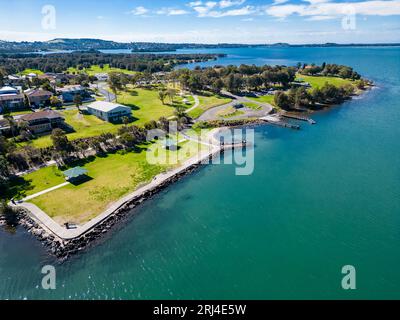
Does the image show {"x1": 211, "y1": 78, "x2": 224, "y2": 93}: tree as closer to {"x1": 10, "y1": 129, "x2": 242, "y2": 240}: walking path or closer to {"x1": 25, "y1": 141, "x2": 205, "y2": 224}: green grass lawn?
{"x1": 25, "y1": 141, "x2": 205, "y2": 224}: green grass lawn

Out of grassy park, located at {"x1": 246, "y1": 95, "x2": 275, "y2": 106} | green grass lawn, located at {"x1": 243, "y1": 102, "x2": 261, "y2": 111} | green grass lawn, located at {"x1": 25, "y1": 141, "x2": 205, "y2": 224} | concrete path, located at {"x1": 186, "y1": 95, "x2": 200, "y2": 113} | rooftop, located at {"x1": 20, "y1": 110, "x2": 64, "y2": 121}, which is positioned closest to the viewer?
green grass lawn, located at {"x1": 25, "y1": 141, "x2": 205, "y2": 224}

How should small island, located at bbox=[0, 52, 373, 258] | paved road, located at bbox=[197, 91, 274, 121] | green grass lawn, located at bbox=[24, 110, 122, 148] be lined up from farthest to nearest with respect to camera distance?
paved road, located at bbox=[197, 91, 274, 121] → green grass lawn, located at bbox=[24, 110, 122, 148] → small island, located at bbox=[0, 52, 373, 258]

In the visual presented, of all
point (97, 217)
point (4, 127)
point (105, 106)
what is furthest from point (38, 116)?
point (97, 217)

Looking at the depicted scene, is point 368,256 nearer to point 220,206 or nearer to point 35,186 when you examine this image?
point 220,206

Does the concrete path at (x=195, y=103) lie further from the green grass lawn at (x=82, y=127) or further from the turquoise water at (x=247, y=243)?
the turquoise water at (x=247, y=243)

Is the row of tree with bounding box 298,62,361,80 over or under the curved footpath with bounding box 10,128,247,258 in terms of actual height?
over

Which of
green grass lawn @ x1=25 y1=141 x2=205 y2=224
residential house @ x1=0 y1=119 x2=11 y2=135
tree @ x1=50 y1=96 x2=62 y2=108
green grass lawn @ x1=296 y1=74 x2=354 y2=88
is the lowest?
green grass lawn @ x1=25 y1=141 x2=205 y2=224

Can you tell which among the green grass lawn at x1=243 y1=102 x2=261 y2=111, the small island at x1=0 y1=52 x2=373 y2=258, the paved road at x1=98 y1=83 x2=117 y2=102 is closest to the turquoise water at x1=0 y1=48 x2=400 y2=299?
the small island at x1=0 y1=52 x2=373 y2=258
